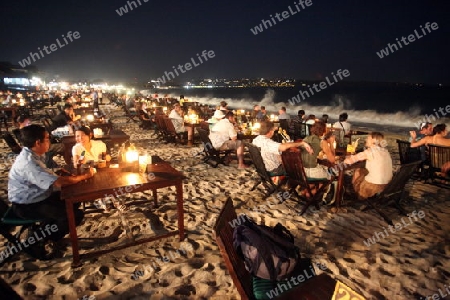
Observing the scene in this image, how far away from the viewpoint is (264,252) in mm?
2248

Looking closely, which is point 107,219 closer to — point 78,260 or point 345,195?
point 78,260

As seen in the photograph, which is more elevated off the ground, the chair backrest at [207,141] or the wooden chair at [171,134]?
the wooden chair at [171,134]

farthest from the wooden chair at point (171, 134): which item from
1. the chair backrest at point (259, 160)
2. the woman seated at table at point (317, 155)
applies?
the woman seated at table at point (317, 155)

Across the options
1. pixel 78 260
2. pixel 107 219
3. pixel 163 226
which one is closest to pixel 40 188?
pixel 78 260

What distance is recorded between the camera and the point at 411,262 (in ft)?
11.0

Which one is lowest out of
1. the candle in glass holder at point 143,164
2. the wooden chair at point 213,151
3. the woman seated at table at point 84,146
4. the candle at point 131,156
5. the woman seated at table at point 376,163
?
the woman seated at table at point 376,163

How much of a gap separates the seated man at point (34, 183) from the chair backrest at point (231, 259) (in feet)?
6.40

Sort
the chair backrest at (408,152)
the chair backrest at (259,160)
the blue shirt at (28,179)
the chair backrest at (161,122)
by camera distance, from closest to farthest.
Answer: the blue shirt at (28,179) → the chair backrest at (259,160) → the chair backrest at (408,152) → the chair backrest at (161,122)

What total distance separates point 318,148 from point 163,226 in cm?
295

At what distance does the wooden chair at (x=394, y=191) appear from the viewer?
4191 millimetres

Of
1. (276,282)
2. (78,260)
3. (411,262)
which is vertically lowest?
(411,262)

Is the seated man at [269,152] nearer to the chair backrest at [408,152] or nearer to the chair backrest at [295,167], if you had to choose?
the chair backrest at [295,167]

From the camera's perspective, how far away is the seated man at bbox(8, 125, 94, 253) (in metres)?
3.12
